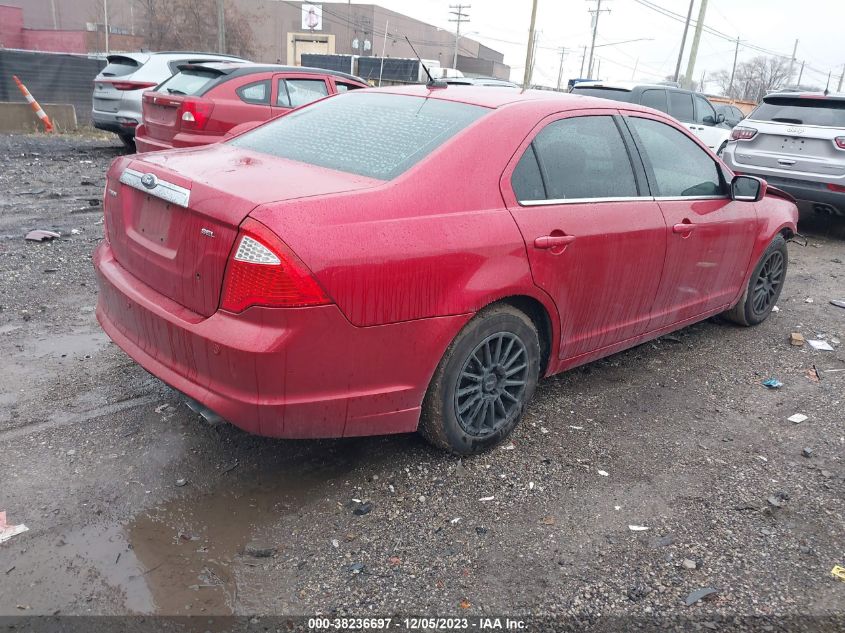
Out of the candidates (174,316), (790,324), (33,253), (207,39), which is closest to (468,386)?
(174,316)

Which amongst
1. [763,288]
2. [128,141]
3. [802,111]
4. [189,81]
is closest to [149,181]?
[763,288]

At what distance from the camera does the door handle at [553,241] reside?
10.4 ft

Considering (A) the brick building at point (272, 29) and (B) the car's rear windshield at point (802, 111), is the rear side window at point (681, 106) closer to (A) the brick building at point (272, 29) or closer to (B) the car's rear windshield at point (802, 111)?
(B) the car's rear windshield at point (802, 111)

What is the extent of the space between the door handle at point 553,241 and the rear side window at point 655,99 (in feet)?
29.6

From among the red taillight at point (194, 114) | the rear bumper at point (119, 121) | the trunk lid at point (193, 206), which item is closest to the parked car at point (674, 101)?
the red taillight at point (194, 114)

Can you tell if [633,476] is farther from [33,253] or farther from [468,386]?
[33,253]

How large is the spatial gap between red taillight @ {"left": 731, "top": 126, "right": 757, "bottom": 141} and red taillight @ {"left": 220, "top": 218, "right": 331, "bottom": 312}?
322 inches

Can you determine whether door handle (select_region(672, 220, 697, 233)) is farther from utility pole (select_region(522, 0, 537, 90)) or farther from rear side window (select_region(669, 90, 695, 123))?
utility pole (select_region(522, 0, 537, 90))

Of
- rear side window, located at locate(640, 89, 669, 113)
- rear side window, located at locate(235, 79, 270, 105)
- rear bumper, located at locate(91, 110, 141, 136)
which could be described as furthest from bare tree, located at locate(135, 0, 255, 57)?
rear side window, located at locate(235, 79, 270, 105)

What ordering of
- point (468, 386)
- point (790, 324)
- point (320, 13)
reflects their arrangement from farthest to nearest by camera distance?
point (320, 13)
point (790, 324)
point (468, 386)

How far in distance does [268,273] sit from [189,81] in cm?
750

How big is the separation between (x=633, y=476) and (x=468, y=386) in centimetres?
91

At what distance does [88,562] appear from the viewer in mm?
2492

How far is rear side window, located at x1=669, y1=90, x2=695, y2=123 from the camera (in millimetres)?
11797
